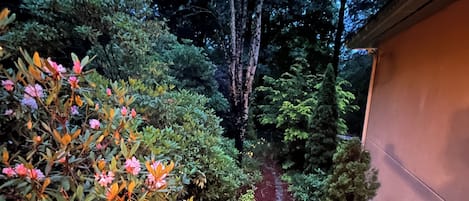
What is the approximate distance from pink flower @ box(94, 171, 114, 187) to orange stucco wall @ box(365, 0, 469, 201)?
217 centimetres

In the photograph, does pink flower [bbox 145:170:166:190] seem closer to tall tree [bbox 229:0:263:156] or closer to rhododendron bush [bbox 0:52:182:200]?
rhododendron bush [bbox 0:52:182:200]

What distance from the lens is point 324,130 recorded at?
701cm

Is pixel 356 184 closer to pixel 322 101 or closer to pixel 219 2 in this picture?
pixel 322 101

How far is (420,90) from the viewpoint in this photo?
2725 mm

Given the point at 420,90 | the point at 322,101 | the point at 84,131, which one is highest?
the point at 420,90

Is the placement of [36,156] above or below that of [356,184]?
→ above

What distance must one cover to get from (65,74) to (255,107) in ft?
31.3

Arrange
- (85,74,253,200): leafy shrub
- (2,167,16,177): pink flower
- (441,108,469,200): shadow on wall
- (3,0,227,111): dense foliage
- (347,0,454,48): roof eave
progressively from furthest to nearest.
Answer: (3,0,227,111): dense foliage
(85,74,253,200): leafy shrub
(347,0,454,48): roof eave
(441,108,469,200): shadow on wall
(2,167,16,177): pink flower

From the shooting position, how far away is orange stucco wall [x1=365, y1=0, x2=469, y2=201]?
204 centimetres

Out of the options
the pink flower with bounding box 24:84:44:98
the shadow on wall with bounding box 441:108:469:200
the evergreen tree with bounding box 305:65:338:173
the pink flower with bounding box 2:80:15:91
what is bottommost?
the evergreen tree with bounding box 305:65:338:173

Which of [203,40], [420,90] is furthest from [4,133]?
[203,40]

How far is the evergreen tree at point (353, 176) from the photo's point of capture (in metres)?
2.98

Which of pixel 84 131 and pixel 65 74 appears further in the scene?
pixel 84 131

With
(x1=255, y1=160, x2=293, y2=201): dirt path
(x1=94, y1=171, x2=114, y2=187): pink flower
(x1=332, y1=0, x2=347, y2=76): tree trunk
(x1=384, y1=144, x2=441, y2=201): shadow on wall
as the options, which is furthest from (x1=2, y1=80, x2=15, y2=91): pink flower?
(x1=332, y1=0, x2=347, y2=76): tree trunk
